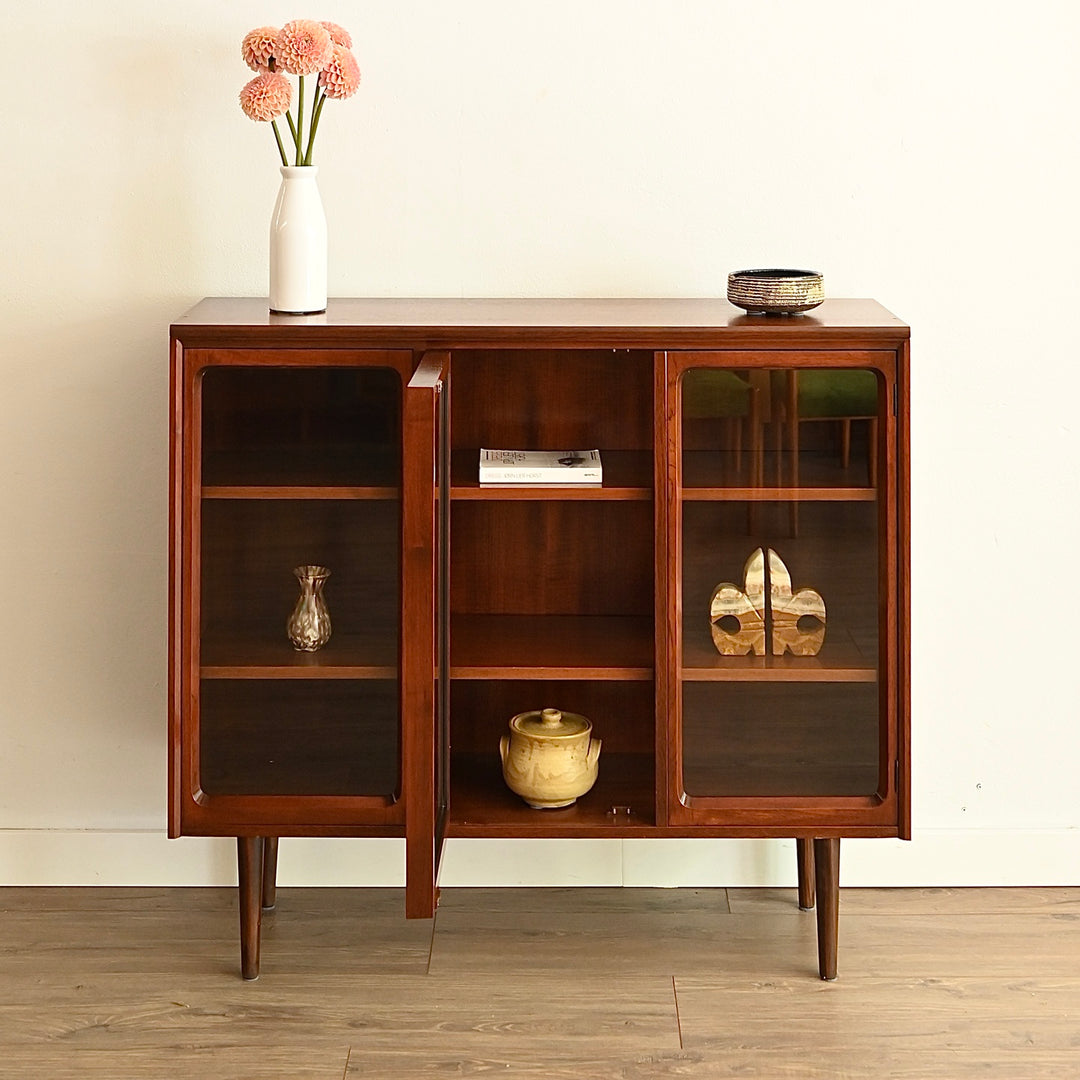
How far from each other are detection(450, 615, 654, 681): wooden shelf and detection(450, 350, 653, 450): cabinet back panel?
0.94 feet

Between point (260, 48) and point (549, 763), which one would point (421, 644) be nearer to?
point (549, 763)

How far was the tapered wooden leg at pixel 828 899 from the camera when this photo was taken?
2131 millimetres

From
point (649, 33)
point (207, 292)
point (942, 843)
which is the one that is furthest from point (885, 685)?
point (207, 292)

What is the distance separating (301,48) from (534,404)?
0.63 m

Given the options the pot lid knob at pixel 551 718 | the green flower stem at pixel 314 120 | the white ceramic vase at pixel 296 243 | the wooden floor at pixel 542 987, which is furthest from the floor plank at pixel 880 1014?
the green flower stem at pixel 314 120

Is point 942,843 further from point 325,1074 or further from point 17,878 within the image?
point 17,878

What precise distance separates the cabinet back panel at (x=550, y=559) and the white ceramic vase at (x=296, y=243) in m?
0.44

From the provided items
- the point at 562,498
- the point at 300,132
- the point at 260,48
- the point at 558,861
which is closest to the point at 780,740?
the point at 562,498

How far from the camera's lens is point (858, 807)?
2086mm

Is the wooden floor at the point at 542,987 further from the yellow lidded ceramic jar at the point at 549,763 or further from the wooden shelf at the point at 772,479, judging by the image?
the wooden shelf at the point at 772,479

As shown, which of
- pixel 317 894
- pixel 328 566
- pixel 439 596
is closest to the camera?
pixel 439 596

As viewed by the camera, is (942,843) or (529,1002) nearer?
(529,1002)

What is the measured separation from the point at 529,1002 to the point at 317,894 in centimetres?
52

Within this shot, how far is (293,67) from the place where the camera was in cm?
203
